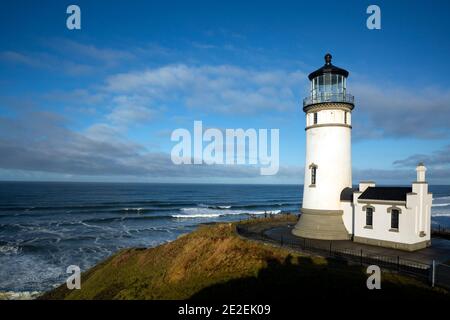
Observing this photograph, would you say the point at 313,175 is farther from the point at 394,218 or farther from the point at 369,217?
the point at 394,218

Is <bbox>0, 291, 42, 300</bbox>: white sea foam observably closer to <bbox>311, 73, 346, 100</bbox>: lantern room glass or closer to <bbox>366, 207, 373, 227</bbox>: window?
<bbox>366, 207, 373, 227</bbox>: window

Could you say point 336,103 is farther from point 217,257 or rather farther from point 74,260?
point 74,260

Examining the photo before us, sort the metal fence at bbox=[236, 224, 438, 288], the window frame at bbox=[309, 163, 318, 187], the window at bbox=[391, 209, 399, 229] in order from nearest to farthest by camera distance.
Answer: the metal fence at bbox=[236, 224, 438, 288], the window at bbox=[391, 209, 399, 229], the window frame at bbox=[309, 163, 318, 187]

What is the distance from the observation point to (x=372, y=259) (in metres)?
14.5

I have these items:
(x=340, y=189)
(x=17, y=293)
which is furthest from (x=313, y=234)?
(x=17, y=293)

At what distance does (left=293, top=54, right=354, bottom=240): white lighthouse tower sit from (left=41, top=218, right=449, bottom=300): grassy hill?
16.2 ft

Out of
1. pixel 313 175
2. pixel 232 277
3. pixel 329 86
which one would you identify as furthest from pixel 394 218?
pixel 232 277

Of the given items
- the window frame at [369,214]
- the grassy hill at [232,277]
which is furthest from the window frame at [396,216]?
the grassy hill at [232,277]

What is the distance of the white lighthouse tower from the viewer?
63.2ft

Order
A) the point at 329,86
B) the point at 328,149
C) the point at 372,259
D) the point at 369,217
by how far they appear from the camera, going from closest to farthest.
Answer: the point at 372,259 < the point at 369,217 < the point at 328,149 < the point at 329,86

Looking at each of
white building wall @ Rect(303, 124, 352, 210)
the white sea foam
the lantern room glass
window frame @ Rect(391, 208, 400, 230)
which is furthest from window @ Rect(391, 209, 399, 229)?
the white sea foam

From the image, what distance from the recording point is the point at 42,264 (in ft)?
81.3

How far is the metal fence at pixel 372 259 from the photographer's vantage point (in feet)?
38.1

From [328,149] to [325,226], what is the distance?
4.84 m
